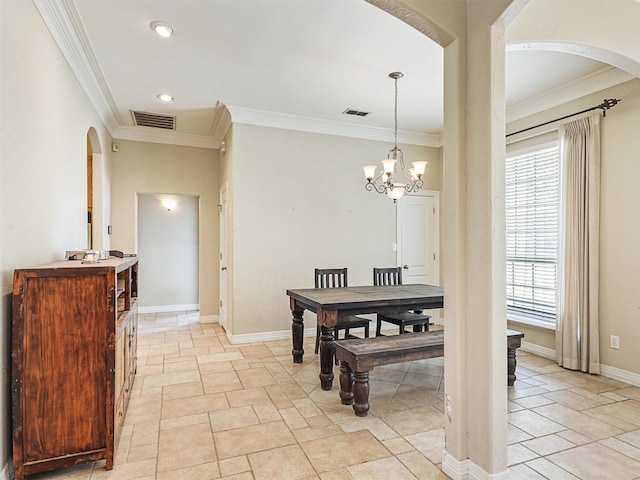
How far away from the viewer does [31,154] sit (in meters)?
2.34

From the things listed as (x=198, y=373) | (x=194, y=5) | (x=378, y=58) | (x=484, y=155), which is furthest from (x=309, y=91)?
(x=198, y=373)

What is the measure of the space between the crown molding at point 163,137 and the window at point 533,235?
14.4 feet

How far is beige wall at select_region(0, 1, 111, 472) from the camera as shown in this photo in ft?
6.52

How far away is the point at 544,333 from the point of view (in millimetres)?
4309

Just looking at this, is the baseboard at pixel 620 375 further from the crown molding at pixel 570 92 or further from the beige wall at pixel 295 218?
the beige wall at pixel 295 218

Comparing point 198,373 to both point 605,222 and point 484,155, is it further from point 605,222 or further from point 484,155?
point 605,222

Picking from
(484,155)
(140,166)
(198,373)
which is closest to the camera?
(484,155)

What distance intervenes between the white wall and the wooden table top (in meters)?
4.09

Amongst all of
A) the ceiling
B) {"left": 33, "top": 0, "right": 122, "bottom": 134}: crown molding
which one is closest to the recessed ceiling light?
the ceiling

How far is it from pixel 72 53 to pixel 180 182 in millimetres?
2866

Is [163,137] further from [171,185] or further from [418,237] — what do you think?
[418,237]

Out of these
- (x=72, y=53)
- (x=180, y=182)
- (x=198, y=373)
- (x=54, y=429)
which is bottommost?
(x=198, y=373)

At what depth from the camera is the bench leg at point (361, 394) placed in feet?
9.25

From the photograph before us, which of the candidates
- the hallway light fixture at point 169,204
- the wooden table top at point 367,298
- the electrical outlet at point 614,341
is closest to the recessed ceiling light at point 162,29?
the wooden table top at point 367,298
